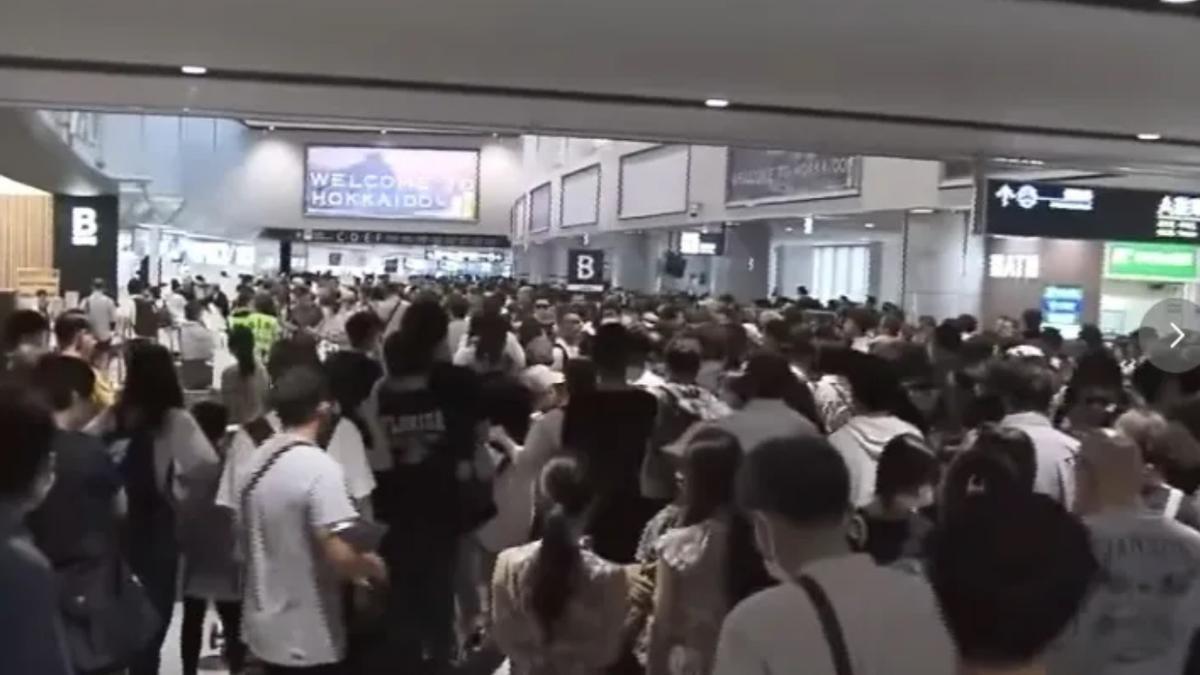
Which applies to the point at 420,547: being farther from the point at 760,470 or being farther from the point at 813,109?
the point at 813,109

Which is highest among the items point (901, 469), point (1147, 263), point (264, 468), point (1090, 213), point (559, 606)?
point (1090, 213)

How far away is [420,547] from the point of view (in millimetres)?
Answer: 6461

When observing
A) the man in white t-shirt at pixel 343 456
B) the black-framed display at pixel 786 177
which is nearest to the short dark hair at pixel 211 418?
the man in white t-shirt at pixel 343 456

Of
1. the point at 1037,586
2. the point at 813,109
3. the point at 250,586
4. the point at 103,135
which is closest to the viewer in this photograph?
the point at 1037,586

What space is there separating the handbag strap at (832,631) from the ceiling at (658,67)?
4988mm

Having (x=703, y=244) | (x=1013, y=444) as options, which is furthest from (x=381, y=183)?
(x=1013, y=444)

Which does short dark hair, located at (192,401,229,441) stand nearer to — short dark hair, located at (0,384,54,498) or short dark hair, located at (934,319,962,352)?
short dark hair, located at (0,384,54,498)

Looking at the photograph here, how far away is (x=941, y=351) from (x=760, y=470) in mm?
6964

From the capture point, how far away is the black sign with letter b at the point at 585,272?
27.7 metres

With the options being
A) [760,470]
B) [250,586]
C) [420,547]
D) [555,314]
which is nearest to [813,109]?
[555,314]

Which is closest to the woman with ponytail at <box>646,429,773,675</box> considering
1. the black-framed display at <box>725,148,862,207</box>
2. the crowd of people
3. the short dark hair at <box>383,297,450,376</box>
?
the crowd of people

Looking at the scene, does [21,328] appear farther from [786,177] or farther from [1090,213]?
[786,177]

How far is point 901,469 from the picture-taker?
4973 mm

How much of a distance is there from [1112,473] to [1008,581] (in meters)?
1.85
